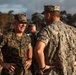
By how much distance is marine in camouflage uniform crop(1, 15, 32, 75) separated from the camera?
19.1 ft

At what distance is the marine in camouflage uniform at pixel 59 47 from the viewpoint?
509 centimetres

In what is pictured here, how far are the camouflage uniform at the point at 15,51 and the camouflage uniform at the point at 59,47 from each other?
2.52 feet

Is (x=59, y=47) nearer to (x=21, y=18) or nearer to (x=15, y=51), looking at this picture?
(x=15, y=51)

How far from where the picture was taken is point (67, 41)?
5.25 metres

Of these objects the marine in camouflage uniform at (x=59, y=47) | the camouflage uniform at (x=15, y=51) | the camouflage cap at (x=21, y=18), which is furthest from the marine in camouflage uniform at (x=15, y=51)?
the marine in camouflage uniform at (x=59, y=47)

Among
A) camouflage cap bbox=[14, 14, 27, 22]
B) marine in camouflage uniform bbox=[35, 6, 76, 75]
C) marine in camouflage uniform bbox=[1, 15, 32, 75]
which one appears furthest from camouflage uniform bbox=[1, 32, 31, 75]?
marine in camouflage uniform bbox=[35, 6, 76, 75]

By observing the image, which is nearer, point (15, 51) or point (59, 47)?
point (59, 47)

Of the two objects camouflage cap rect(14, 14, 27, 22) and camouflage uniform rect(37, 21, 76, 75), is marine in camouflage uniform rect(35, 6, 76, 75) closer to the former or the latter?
camouflage uniform rect(37, 21, 76, 75)

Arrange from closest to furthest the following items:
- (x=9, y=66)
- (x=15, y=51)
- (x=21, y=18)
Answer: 1. (x=9, y=66)
2. (x=15, y=51)
3. (x=21, y=18)

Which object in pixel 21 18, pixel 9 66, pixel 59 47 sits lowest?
pixel 9 66

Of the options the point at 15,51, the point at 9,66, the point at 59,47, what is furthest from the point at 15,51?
the point at 59,47

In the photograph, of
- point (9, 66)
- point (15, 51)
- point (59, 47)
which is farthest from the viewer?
point (15, 51)

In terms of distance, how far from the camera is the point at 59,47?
5137mm

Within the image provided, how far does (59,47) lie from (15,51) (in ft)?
3.05
